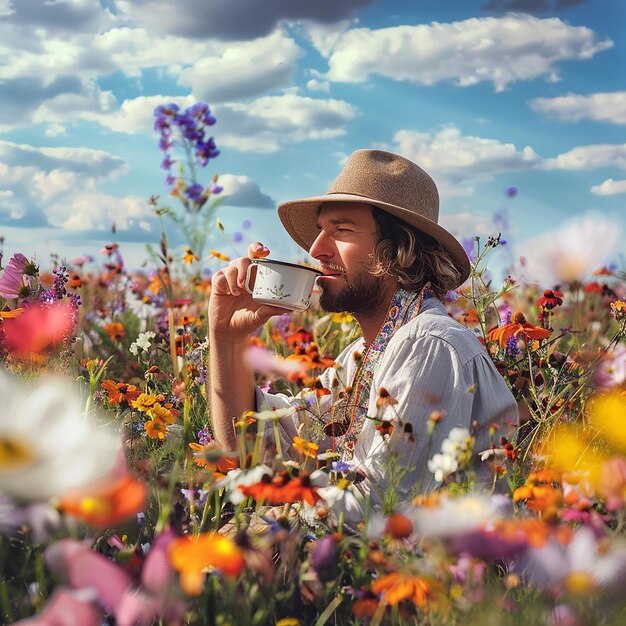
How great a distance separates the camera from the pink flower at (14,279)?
110 inches

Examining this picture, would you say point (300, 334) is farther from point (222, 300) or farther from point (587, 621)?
point (587, 621)

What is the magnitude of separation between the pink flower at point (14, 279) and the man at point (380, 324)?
682mm

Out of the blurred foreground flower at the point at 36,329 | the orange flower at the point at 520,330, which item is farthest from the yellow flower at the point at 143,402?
the orange flower at the point at 520,330

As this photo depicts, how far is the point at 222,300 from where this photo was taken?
2982 millimetres

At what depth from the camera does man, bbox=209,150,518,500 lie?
2400 mm

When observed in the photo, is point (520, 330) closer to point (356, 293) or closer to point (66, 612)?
point (356, 293)

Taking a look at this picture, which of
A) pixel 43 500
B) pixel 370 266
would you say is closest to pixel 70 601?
pixel 43 500

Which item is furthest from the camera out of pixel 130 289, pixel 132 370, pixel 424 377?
pixel 130 289

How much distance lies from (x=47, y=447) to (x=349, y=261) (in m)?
1.88

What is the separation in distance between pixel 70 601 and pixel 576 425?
2.26 meters

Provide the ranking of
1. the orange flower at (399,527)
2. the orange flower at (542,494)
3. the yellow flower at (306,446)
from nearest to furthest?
the orange flower at (399,527) → the orange flower at (542,494) → the yellow flower at (306,446)

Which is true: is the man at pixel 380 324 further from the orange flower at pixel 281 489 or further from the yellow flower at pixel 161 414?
the orange flower at pixel 281 489

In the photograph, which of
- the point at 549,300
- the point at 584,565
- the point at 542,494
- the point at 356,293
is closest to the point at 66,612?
the point at 584,565

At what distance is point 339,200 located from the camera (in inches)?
115
